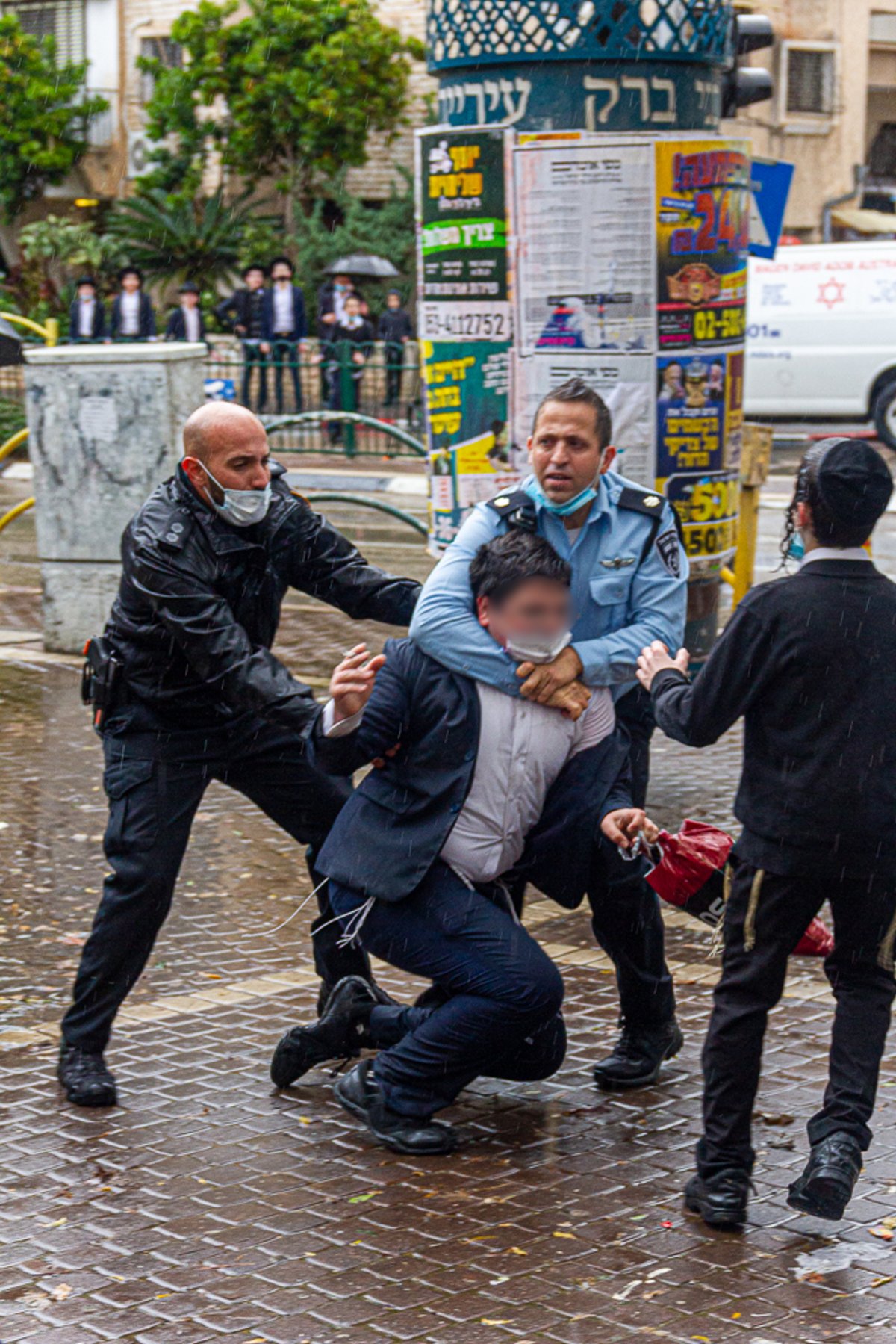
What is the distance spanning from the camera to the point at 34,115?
103ft

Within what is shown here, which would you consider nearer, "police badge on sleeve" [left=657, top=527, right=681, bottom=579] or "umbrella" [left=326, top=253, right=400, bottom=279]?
"police badge on sleeve" [left=657, top=527, right=681, bottom=579]

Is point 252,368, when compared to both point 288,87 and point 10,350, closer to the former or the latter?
point 288,87

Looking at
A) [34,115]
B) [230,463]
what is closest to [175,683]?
[230,463]

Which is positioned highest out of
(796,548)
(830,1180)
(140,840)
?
(796,548)

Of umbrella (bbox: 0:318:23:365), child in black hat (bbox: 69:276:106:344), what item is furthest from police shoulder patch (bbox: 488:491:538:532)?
child in black hat (bbox: 69:276:106:344)

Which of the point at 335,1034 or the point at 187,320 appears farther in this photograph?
the point at 187,320

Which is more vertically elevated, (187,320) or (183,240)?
(183,240)

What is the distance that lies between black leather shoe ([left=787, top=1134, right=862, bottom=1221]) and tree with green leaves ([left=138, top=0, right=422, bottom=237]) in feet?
82.8

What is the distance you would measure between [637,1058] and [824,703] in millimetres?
1370

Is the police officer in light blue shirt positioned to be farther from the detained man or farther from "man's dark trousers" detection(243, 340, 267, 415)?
"man's dark trousers" detection(243, 340, 267, 415)

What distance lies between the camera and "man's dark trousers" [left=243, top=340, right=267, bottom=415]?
20.1 metres

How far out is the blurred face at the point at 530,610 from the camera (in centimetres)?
441

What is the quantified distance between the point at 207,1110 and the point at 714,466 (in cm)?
383

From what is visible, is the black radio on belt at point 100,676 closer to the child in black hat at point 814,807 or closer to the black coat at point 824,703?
the child in black hat at point 814,807
